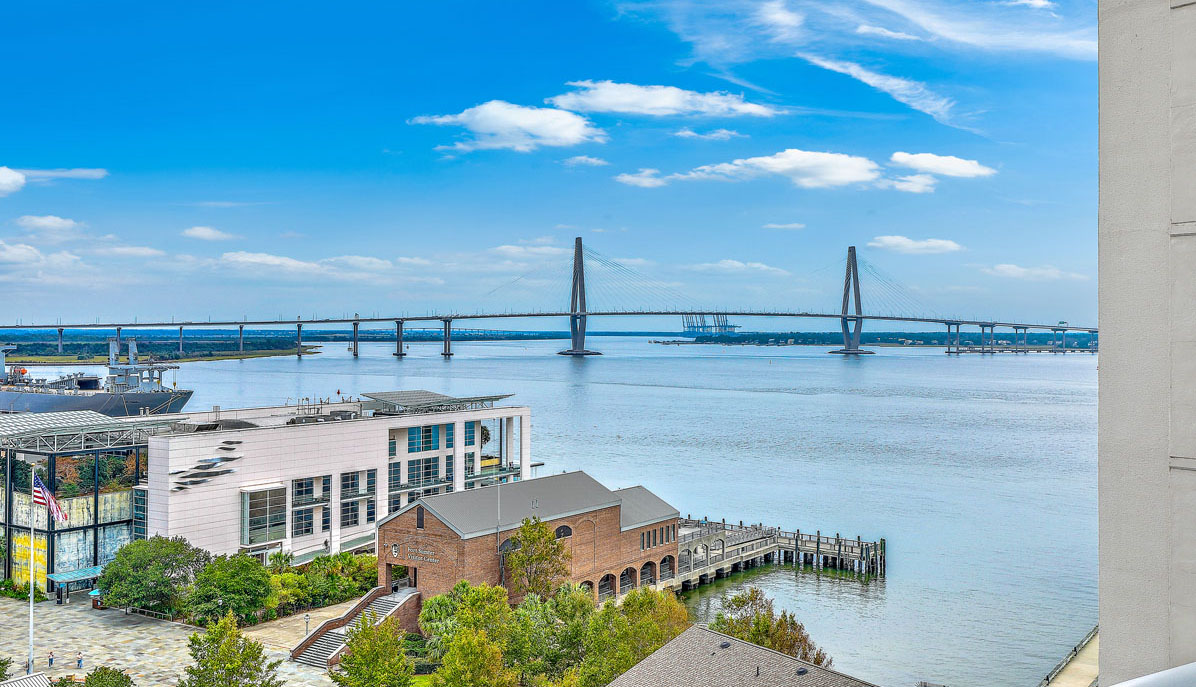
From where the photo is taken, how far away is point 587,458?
72.8 metres

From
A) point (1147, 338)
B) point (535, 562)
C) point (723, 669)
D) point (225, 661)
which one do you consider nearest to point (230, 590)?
point (535, 562)

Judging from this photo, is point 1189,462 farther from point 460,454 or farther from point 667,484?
point 667,484

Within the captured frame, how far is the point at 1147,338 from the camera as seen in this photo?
167 inches

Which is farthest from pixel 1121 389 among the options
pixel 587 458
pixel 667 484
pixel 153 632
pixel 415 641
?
pixel 587 458

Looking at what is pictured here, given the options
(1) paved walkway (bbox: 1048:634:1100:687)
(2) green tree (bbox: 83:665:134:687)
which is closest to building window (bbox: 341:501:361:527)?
(2) green tree (bbox: 83:665:134:687)

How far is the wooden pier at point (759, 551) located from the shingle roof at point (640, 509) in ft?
10.6

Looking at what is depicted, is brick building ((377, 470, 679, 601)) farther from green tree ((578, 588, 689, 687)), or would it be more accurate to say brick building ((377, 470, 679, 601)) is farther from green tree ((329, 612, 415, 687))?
green tree ((329, 612, 415, 687))

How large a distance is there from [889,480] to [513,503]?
41669 mm

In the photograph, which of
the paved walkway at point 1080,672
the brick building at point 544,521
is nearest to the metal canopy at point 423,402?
the brick building at point 544,521

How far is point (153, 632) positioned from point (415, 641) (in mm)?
7926

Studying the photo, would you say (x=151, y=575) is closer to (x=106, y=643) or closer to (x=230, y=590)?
(x=230, y=590)

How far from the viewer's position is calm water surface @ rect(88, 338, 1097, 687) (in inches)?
1377

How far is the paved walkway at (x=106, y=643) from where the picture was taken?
24234 millimetres

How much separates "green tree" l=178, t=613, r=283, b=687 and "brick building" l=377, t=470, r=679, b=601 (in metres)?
8.89
